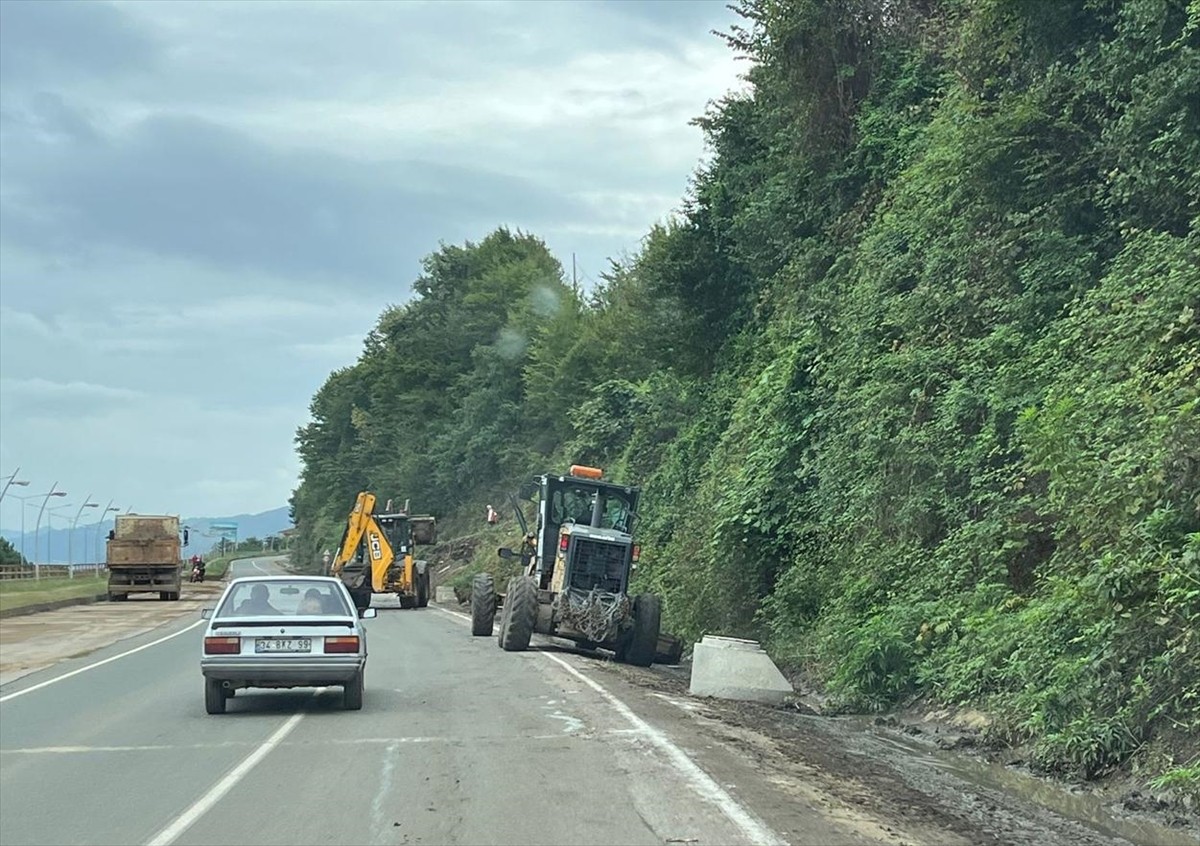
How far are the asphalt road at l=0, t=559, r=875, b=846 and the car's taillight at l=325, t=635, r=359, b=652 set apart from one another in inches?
31.0

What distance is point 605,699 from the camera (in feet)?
50.5

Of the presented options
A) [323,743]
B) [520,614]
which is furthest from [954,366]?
[323,743]

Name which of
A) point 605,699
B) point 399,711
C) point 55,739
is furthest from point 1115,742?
point 55,739

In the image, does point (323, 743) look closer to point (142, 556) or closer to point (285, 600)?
point (285, 600)

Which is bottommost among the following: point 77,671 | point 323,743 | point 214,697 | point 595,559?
point 77,671

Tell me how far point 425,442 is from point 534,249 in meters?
15.6

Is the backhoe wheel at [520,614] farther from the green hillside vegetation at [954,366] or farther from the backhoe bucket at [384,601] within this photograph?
the backhoe bucket at [384,601]

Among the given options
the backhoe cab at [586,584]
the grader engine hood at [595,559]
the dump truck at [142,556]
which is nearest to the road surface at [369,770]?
the backhoe cab at [586,584]

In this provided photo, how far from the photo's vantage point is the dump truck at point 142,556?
4972 cm

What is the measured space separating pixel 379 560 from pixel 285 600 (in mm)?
27555

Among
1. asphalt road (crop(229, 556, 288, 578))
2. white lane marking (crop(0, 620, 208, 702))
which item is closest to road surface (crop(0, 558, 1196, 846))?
white lane marking (crop(0, 620, 208, 702))

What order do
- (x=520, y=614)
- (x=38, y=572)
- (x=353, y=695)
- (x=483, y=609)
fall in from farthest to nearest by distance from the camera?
(x=38, y=572) < (x=483, y=609) < (x=520, y=614) < (x=353, y=695)

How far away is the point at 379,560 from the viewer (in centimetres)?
4197

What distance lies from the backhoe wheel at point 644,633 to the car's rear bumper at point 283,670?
355 inches
